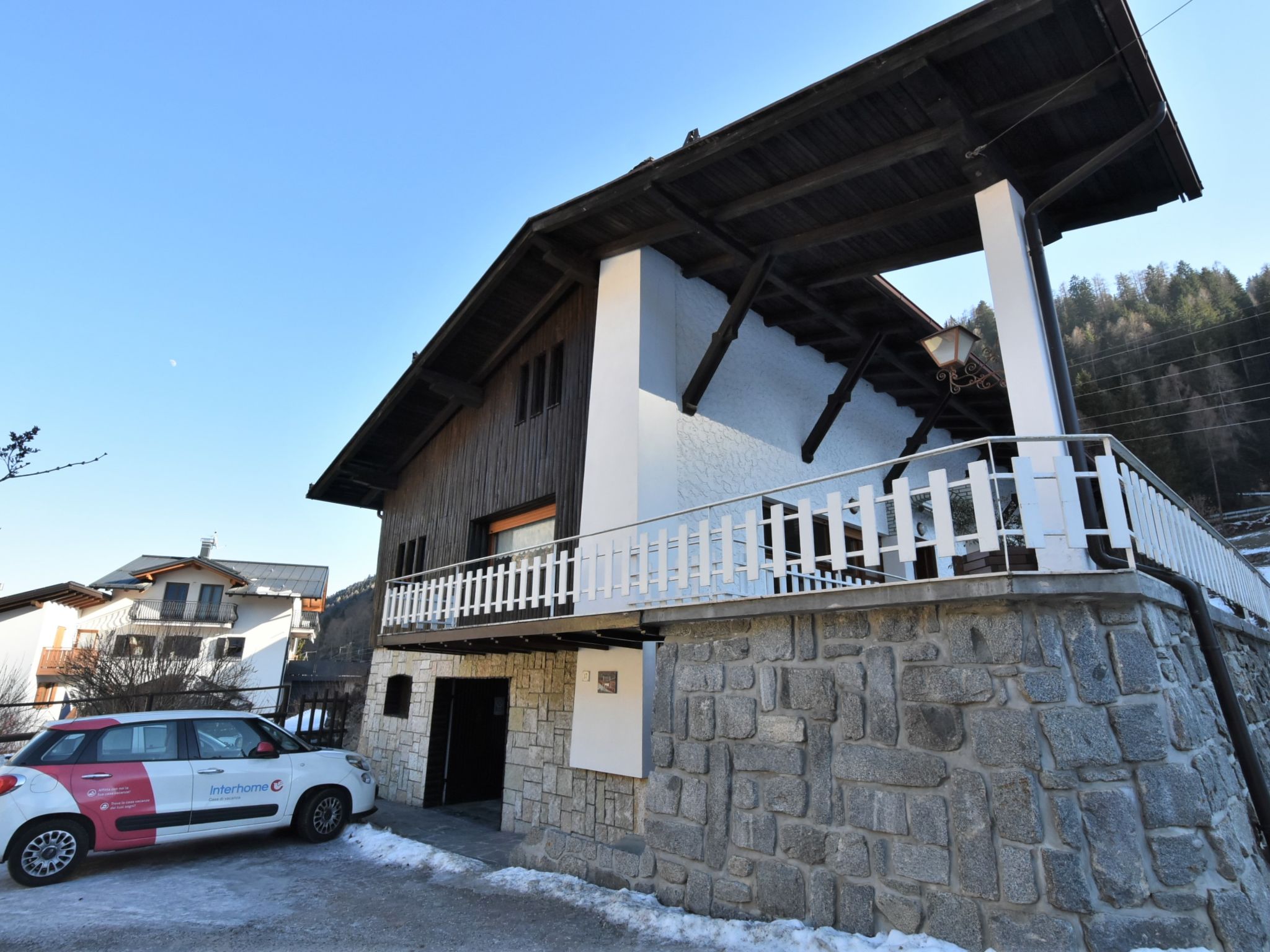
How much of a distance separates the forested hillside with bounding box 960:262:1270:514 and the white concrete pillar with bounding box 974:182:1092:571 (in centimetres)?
1845

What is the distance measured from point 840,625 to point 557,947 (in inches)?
109

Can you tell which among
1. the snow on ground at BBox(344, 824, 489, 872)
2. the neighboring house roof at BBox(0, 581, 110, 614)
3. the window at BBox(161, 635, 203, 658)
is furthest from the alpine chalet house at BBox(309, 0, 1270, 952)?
the neighboring house roof at BBox(0, 581, 110, 614)

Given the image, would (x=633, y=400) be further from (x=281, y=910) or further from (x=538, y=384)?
(x=281, y=910)

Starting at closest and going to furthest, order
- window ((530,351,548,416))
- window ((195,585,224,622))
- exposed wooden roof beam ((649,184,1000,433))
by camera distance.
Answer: exposed wooden roof beam ((649,184,1000,433)) < window ((530,351,548,416)) < window ((195,585,224,622))

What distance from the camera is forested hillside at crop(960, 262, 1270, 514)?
2473 centimetres

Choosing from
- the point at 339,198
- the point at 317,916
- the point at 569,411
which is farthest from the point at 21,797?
the point at 339,198

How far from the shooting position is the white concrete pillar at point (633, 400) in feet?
25.2

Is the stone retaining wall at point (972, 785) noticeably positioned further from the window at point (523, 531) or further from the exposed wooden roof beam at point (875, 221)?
the window at point (523, 531)

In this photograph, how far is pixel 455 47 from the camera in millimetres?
8109

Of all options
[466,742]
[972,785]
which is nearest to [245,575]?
[466,742]

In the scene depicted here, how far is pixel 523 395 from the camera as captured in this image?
10.6 metres

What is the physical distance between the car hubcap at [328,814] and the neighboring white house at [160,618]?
68.1 feet

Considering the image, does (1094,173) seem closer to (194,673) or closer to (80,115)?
(80,115)

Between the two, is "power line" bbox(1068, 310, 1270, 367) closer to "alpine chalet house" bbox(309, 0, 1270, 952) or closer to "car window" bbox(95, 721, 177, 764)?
"alpine chalet house" bbox(309, 0, 1270, 952)
